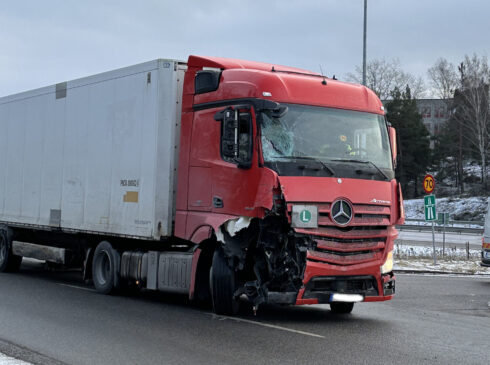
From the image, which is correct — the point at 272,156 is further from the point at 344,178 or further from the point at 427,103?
the point at 427,103

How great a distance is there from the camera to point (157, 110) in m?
11.4

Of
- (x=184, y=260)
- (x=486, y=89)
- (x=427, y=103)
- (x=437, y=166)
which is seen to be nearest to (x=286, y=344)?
(x=184, y=260)

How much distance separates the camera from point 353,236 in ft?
31.0

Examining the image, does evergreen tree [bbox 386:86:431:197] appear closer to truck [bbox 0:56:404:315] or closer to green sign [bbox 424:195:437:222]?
green sign [bbox 424:195:437:222]

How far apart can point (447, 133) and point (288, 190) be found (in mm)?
67099

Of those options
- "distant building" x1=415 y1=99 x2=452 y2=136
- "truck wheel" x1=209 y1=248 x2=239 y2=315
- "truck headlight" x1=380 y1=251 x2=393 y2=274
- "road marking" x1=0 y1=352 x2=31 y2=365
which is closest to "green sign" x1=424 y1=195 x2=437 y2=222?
"truck headlight" x1=380 y1=251 x2=393 y2=274

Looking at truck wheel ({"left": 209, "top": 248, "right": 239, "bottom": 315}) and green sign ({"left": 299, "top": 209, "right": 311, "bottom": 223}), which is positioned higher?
green sign ({"left": 299, "top": 209, "right": 311, "bottom": 223})

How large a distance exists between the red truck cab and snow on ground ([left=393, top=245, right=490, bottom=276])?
11.1m

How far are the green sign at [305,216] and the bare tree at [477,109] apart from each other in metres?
54.7

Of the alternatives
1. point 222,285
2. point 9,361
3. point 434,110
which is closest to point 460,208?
point 434,110

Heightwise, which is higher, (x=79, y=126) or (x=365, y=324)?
(x=79, y=126)

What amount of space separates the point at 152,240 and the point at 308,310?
270cm

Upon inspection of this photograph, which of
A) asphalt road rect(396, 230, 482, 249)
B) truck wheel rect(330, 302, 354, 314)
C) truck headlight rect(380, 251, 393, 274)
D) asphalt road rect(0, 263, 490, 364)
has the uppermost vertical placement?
asphalt road rect(396, 230, 482, 249)

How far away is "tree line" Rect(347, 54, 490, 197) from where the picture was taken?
209ft
